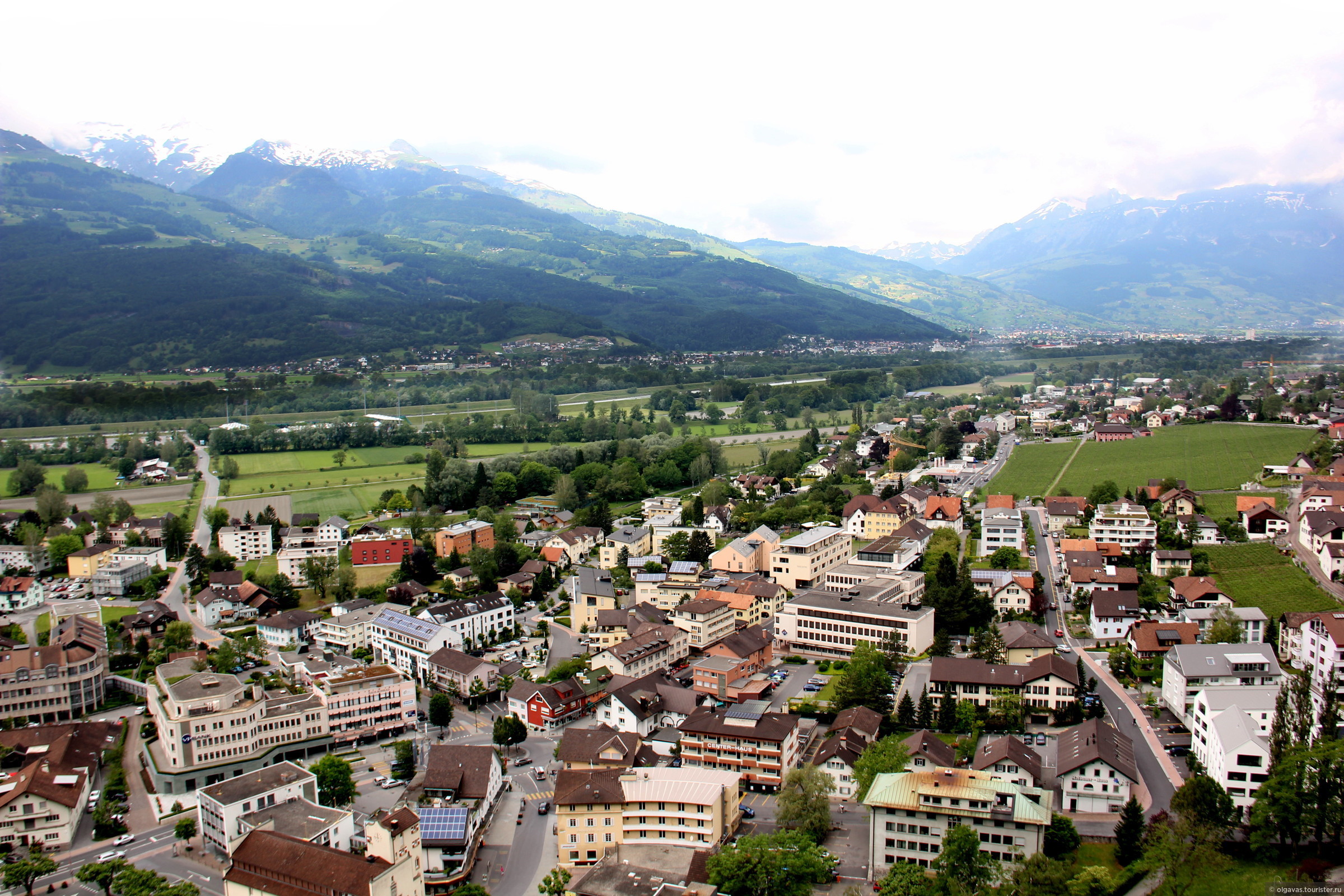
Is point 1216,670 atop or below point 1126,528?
below

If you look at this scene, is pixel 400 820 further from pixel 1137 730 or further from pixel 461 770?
pixel 1137 730

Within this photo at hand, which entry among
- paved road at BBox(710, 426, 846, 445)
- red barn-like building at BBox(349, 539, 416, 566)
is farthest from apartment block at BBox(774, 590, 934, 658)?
paved road at BBox(710, 426, 846, 445)

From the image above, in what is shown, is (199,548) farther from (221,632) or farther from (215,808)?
(215,808)

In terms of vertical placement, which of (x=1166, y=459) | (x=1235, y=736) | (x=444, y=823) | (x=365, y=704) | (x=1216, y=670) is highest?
(x=1166, y=459)

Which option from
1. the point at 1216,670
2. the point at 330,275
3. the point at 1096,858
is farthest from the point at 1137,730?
the point at 330,275

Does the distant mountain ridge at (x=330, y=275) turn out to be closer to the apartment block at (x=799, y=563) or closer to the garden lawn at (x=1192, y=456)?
the apartment block at (x=799, y=563)

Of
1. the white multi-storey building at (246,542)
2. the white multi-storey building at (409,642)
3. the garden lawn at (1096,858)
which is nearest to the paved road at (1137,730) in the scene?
the garden lawn at (1096,858)
